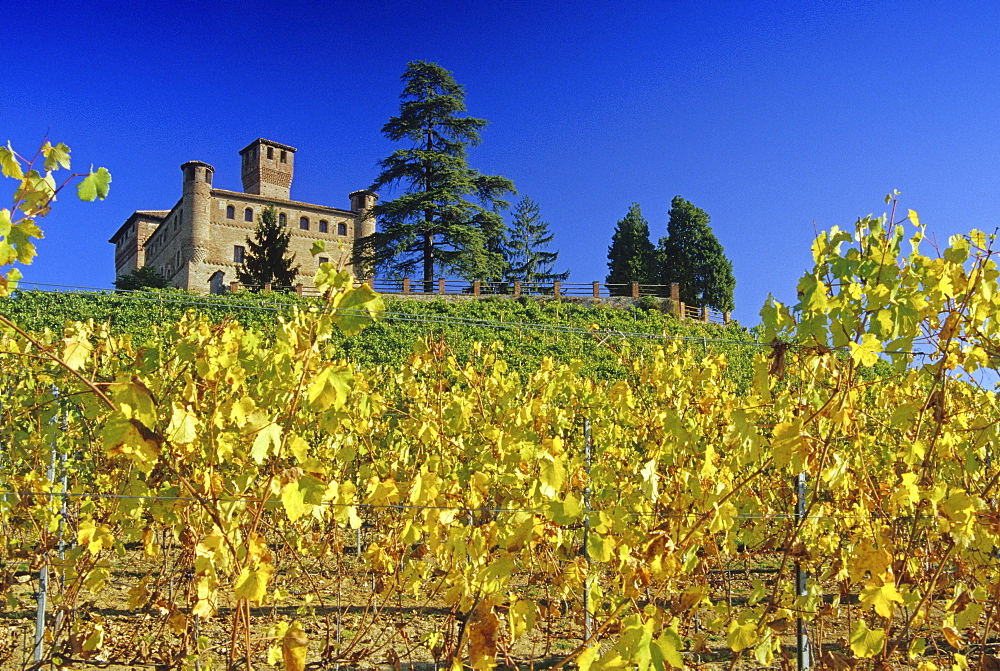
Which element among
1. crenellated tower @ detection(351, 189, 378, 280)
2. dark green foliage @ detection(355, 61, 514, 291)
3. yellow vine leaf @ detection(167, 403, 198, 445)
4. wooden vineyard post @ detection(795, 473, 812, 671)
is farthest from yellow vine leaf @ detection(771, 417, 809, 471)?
crenellated tower @ detection(351, 189, 378, 280)

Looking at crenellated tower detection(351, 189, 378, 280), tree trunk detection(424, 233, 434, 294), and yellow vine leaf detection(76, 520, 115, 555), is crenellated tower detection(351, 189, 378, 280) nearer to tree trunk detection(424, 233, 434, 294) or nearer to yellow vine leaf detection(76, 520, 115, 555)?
tree trunk detection(424, 233, 434, 294)

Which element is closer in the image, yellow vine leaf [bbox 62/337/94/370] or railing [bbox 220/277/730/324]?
yellow vine leaf [bbox 62/337/94/370]

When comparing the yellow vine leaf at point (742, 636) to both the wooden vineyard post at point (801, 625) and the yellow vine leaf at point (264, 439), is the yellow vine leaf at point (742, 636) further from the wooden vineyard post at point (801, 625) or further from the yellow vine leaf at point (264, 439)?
the yellow vine leaf at point (264, 439)

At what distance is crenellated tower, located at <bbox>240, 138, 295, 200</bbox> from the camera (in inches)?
1484

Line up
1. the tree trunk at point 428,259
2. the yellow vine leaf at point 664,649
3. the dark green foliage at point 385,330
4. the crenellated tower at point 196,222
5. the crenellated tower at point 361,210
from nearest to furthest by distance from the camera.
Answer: the yellow vine leaf at point 664,649 → the dark green foliage at point 385,330 → the tree trunk at point 428,259 → the crenellated tower at point 196,222 → the crenellated tower at point 361,210

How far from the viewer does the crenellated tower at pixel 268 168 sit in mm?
37688

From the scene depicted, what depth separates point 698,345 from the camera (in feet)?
53.0

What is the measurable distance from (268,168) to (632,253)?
19685 mm

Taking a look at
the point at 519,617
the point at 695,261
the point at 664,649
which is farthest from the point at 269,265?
the point at 664,649

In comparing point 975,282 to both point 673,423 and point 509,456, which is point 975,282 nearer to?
point 673,423

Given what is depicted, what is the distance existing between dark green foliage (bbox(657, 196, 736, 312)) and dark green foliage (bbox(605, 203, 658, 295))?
0.72 m

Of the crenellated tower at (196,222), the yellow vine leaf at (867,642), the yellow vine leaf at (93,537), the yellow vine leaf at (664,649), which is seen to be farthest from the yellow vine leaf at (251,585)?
the crenellated tower at (196,222)

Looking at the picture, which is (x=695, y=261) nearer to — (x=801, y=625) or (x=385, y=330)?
(x=385, y=330)

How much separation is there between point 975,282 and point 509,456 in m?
1.73
